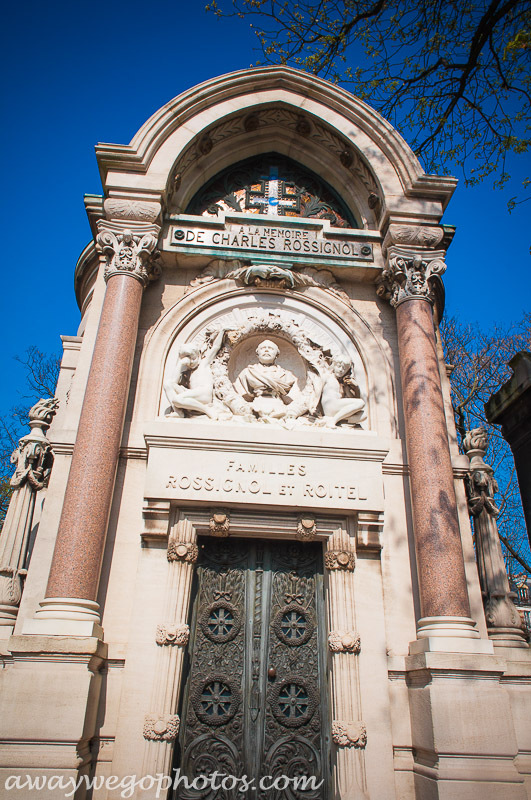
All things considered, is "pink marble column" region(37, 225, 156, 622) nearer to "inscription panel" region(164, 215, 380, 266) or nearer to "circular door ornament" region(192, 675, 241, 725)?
"inscription panel" region(164, 215, 380, 266)

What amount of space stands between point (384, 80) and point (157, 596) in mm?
8068

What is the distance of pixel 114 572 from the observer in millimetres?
7105

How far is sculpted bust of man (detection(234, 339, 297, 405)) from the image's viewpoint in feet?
28.1

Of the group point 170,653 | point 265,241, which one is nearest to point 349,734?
point 170,653

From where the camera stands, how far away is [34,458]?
782 cm

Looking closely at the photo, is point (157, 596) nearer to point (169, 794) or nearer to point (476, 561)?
point (169, 794)

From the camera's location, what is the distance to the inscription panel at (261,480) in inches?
286

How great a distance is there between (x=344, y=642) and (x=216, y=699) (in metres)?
1.75

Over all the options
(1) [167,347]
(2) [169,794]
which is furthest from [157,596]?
(1) [167,347]

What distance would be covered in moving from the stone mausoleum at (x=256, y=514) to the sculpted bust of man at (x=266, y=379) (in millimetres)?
44

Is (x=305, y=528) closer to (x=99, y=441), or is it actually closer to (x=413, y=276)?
(x=99, y=441)

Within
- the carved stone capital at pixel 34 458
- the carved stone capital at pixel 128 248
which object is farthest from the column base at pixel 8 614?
the carved stone capital at pixel 128 248

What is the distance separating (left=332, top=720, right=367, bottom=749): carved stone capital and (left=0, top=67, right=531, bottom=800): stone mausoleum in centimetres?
3

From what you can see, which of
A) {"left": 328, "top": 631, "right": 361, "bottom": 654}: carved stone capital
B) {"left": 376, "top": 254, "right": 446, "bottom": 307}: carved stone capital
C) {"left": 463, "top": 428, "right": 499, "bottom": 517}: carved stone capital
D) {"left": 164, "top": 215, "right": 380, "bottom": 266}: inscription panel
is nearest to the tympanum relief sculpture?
{"left": 164, "top": 215, "right": 380, "bottom": 266}: inscription panel
